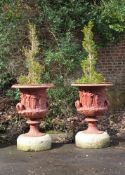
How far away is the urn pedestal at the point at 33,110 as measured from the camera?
25.6 feet

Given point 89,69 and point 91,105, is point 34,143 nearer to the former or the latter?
point 91,105

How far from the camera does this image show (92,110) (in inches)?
320

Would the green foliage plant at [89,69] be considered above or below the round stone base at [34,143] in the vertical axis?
above

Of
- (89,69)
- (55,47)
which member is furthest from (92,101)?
(55,47)

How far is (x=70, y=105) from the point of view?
9820 mm

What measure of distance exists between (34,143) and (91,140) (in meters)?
0.98

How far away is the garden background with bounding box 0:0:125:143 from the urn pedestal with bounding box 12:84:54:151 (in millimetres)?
1136

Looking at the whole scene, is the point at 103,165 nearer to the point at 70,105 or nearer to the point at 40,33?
the point at 70,105

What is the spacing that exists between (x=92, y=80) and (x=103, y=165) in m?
1.95

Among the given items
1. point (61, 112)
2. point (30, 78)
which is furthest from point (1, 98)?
point (30, 78)

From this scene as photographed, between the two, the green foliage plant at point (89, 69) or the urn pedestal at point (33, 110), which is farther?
the green foliage plant at point (89, 69)

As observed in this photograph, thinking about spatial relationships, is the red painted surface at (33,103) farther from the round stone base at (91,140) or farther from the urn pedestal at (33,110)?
the round stone base at (91,140)

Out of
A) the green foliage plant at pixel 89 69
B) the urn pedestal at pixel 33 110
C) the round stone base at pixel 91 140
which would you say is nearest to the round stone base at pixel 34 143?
the urn pedestal at pixel 33 110

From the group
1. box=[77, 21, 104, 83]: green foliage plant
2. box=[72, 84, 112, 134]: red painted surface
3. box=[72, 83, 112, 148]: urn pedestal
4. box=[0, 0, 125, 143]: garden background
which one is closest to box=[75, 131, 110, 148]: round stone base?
box=[72, 83, 112, 148]: urn pedestal
